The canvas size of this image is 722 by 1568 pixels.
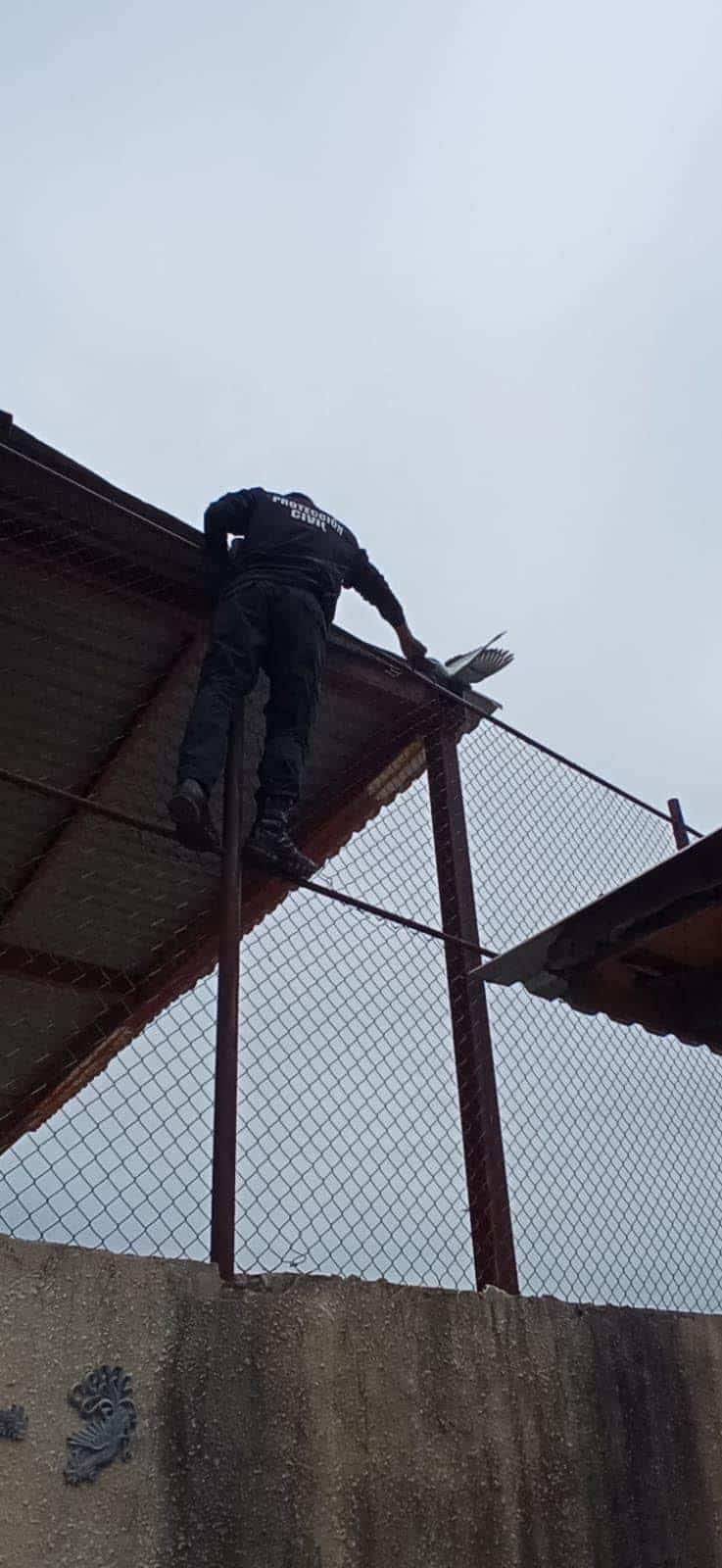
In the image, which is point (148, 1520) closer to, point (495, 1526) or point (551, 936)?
point (495, 1526)

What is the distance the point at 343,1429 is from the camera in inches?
98.4

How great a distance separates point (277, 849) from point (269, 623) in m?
0.90

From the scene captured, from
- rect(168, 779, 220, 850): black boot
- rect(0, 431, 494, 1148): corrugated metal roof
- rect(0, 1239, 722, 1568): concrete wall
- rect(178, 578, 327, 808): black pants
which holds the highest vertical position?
rect(0, 431, 494, 1148): corrugated metal roof

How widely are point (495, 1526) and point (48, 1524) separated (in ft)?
3.74

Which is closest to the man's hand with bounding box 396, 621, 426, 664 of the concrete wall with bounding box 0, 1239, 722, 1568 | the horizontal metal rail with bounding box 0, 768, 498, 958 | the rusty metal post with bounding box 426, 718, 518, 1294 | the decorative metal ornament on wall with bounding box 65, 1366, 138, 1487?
the rusty metal post with bounding box 426, 718, 518, 1294

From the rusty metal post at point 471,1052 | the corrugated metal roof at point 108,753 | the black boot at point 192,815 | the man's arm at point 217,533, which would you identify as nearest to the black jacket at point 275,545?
the man's arm at point 217,533

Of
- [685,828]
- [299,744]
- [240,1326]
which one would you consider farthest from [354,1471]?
[685,828]

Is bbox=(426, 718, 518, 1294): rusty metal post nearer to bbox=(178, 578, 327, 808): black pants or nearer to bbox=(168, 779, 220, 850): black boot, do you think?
bbox=(178, 578, 327, 808): black pants

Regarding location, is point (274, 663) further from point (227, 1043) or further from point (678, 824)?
point (678, 824)

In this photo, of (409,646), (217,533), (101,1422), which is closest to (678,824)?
(409,646)

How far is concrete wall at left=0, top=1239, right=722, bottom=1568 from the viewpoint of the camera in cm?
217

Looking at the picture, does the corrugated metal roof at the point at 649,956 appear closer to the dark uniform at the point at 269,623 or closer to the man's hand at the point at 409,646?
the dark uniform at the point at 269,623

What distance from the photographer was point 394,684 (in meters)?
4.87

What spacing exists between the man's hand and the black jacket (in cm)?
34
